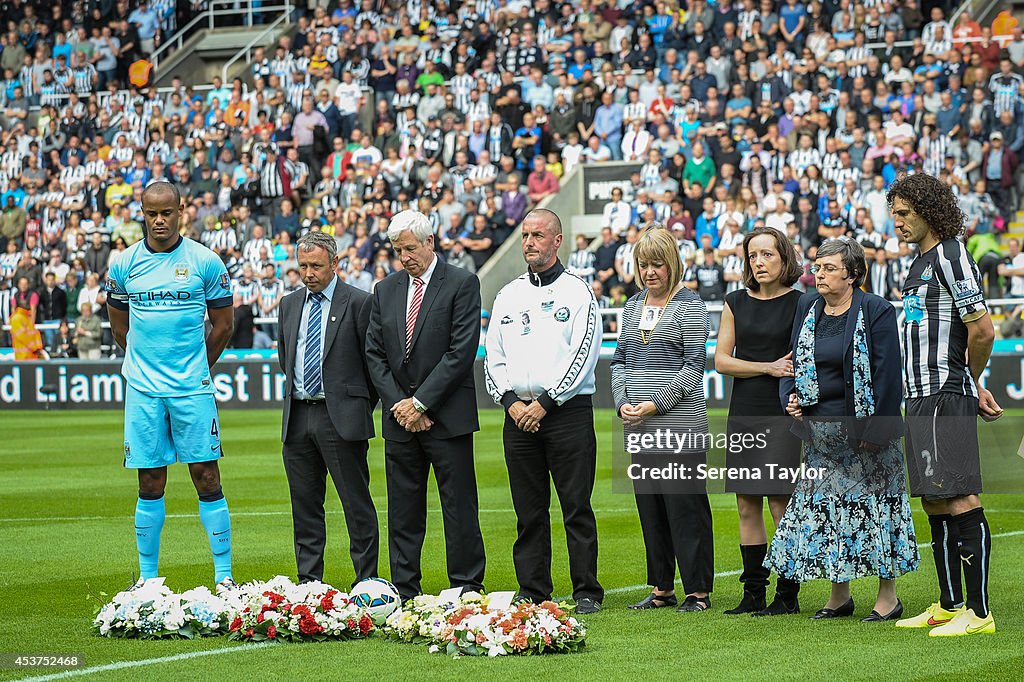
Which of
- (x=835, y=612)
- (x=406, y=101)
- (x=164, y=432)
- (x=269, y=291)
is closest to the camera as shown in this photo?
(x=835, y=612)

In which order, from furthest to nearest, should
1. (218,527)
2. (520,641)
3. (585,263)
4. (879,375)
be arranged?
(585,263) < (218,527) < (879,375) < (520,641)

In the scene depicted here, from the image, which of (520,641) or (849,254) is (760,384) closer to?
(849,254)

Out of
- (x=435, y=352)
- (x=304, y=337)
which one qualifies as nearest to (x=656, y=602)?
(x=435, y=352)

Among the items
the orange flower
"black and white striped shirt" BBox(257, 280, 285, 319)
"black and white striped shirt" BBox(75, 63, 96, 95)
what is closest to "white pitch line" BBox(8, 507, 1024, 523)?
the orange flower

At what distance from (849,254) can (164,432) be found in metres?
3.90

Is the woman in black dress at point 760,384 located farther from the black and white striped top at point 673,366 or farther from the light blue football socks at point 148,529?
the light blue football socks at point 148,529

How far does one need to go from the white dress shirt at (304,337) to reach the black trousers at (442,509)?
682 millimetres

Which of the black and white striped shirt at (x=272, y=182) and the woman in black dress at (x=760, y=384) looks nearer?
the woman in black dress at (x=760, y=384)

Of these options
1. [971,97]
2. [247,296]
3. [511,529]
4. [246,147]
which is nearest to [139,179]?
[246,147]

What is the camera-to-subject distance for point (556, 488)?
8.38m

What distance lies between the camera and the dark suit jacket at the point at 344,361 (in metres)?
8.80

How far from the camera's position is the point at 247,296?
95.6ft

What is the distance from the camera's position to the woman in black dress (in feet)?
26.9

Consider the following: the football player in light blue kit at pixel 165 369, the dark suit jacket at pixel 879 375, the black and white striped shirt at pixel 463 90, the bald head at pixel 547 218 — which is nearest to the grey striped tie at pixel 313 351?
the football player in light blue kit at pixel 165 369
